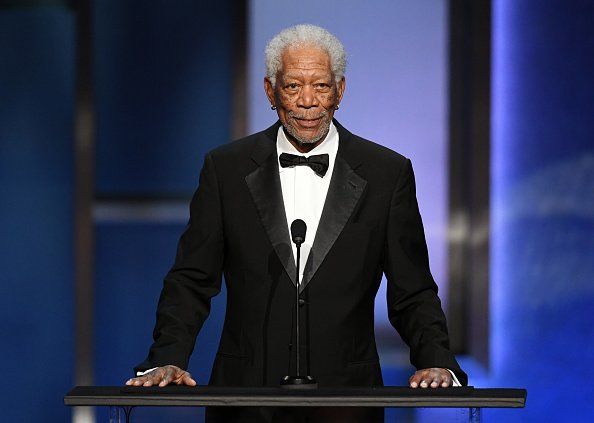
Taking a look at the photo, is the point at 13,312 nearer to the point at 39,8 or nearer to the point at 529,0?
the point at 39,8

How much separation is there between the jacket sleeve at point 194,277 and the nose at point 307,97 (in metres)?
0.30

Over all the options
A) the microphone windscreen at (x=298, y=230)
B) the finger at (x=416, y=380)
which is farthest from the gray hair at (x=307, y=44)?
the finger at (x=416, y=380)

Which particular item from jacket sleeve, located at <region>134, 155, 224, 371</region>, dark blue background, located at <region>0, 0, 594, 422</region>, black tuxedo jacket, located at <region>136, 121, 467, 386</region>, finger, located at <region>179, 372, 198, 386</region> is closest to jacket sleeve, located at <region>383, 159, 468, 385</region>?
black tuxedo jacket, located at <region>136, 121, 467, 386</region>

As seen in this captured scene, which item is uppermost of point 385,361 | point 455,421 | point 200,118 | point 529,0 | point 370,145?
point 529,0

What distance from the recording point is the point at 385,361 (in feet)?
14.9

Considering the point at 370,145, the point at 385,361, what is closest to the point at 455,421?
the point at 370,145

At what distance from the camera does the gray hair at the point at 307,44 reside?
2.82 m

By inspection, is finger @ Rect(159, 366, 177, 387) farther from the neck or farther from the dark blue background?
the dark blue background

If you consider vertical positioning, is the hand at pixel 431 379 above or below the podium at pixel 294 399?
above

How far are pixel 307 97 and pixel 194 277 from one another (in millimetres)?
486

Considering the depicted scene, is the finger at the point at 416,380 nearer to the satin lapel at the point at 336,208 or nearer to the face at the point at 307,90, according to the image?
the satin lapel at the point at 336,208

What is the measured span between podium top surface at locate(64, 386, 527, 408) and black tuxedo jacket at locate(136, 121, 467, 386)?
544 mm

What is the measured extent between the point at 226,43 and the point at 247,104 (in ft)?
0.81

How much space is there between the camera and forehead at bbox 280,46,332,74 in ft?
9.21
